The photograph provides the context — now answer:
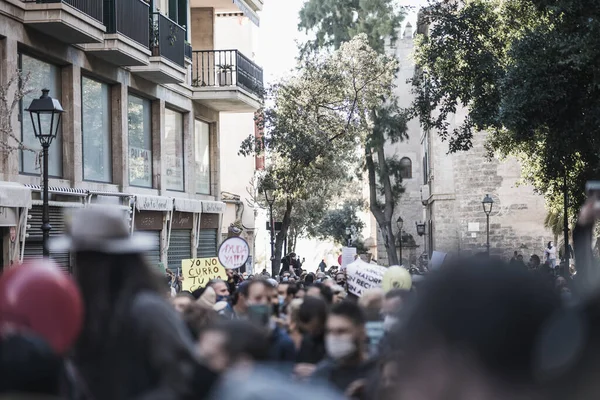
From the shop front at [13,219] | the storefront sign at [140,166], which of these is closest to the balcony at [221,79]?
the storefront sign at [140,166]

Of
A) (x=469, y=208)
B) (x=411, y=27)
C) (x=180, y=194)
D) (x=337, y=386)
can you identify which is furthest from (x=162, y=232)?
(x=411, y=27)

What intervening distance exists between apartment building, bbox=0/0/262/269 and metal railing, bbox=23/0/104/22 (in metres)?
0.03

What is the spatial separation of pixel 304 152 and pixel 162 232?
733 centimetres

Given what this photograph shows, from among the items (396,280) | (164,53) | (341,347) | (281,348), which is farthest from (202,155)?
(341,347)

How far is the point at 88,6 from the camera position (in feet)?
64.5

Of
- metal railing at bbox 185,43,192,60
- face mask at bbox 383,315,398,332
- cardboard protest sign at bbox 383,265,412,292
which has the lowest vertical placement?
face mask at bbox 383,315,398,332

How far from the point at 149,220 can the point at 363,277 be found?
455 inches

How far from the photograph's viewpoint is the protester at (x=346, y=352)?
5605mm

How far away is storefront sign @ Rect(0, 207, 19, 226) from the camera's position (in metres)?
17.5

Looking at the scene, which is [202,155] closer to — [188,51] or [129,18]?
[188,51]

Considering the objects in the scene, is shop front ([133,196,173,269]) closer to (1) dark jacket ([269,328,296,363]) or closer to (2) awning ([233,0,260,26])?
(2) awning ([233,0,260,26])

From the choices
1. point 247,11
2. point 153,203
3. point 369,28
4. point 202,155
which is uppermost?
point 369,28

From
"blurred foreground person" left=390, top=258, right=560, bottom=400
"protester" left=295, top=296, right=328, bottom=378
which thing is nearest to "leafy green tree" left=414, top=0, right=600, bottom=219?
"protester" left=295, top=296, right=328, bottom=378

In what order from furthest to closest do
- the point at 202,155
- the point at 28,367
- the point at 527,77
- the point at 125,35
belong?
the point at 202,155
the point at 125,35
the point at 527,77
the point at 28,367
